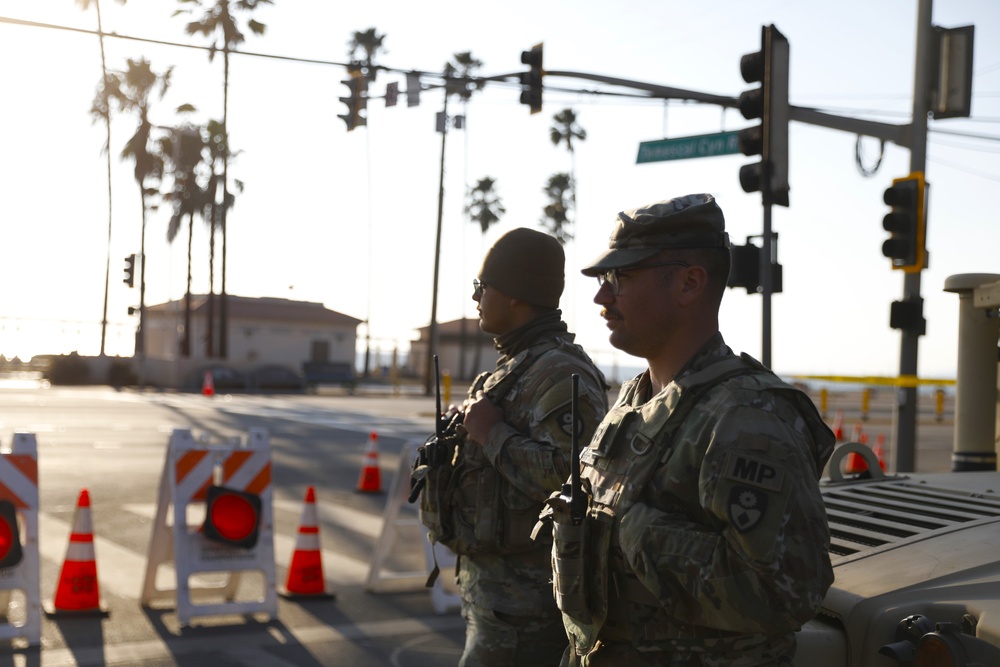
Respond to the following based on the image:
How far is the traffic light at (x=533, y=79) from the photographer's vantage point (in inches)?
541

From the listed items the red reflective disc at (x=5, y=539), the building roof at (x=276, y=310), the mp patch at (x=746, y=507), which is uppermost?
the building roof at (x=276, y=310)

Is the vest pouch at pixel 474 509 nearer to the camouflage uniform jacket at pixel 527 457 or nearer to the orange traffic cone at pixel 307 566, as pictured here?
the camouflage uniform jacket at pixel 527 457

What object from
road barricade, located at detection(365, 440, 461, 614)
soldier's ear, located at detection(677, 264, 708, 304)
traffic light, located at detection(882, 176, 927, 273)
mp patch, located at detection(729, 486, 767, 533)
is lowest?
road barricade, located at detection(365, 440, 461, 614)

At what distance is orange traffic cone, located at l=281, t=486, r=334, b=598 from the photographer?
23.4 feet

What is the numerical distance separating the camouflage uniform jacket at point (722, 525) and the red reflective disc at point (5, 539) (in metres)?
4.68

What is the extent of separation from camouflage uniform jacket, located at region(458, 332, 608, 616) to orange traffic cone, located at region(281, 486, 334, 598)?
3.63m

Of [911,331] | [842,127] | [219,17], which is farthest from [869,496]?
[219,17]

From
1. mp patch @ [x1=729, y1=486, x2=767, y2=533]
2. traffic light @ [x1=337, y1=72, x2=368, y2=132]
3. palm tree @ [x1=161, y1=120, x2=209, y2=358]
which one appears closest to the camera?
Answer: mp patch @ [x1=729, y1=486, x2=767, y2=533]

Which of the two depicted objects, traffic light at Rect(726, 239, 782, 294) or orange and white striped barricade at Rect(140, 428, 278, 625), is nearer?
orange and white striped barricade at Rect(140, 428, 278, 625)

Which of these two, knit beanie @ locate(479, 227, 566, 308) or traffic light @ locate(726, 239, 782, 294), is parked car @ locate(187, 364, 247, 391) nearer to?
traffic light @ locate(726, 239, 782, 294)

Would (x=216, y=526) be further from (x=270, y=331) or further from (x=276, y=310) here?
(x=276, y=310)

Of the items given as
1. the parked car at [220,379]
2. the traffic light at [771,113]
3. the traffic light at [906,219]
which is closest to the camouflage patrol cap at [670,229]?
the traffic light at [771,113]

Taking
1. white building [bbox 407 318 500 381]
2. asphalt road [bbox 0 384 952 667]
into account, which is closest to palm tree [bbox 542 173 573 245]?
white building [bbox 407 318 500 381]

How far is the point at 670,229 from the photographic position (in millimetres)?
2400
